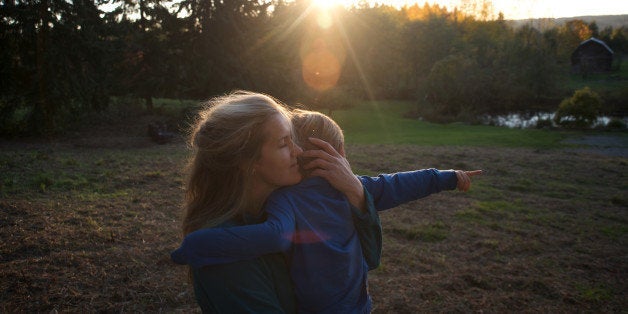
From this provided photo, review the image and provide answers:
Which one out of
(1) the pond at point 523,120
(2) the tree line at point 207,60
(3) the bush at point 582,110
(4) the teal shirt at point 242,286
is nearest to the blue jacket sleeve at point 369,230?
(4) the teal shirt at point 242,286

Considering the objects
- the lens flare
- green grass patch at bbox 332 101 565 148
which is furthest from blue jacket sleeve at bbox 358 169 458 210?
the lens flare

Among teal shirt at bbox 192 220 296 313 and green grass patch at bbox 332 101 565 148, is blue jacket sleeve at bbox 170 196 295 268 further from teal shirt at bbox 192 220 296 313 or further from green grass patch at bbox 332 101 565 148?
green grass patch at bbox 332 101 565 148

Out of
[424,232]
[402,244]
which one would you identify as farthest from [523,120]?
[402,244]

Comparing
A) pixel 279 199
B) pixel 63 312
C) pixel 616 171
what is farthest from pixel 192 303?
pixel 616 171

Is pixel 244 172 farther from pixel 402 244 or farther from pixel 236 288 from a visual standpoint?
pixel 402 244

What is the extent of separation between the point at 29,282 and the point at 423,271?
3550mm

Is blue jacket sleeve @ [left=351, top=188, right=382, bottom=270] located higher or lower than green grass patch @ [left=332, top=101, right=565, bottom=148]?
higher

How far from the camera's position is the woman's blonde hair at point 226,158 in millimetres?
1386

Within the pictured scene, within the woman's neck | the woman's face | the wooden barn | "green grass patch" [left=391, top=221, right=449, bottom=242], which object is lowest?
"green grass patch" [left=391, top=221, right=449, bottom=242]

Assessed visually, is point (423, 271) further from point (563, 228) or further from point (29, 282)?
point (29, 282)

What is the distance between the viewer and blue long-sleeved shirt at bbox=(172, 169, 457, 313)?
1221mm

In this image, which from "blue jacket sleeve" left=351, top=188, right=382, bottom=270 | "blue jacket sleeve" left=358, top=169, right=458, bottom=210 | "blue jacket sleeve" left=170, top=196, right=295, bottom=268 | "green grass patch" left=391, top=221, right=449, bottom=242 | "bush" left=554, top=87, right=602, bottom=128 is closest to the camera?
"blue jacket sleeve" left=170, top=196, right=295, bottom=268

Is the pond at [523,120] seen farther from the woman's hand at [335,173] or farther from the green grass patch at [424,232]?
the woman's hand at [335,173]

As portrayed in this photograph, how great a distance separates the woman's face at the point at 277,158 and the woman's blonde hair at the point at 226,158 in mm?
23
